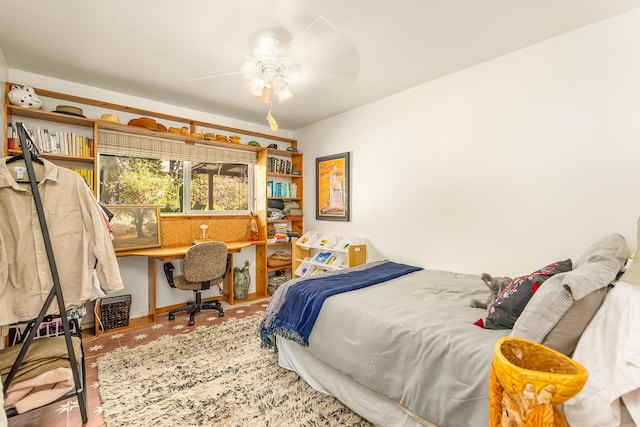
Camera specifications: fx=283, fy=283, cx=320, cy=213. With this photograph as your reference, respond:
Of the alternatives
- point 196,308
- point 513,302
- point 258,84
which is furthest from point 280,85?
point 196,308

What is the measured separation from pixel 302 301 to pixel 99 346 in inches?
80.8

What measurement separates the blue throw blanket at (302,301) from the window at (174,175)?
85.1 inches

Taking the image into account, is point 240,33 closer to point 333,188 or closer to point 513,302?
point 333,188

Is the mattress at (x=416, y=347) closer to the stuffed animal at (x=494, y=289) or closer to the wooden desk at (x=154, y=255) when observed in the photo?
the stuffed animal at (x=494, y=289)

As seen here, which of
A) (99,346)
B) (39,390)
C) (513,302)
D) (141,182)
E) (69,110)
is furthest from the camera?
(141,182)

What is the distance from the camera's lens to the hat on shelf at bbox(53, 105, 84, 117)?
8.68ft

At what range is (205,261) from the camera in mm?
3059

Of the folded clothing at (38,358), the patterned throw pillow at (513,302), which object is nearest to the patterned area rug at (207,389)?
the folded clothing at (38,358)

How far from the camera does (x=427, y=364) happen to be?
1.35m

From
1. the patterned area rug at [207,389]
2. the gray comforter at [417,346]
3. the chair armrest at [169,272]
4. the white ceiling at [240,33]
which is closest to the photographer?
the gray comforter at [417,346]

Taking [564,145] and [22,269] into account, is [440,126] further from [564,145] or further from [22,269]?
[22,269]

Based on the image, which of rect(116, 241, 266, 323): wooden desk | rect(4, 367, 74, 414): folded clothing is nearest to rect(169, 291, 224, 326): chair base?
rect(116, 241, 266, 323): wooden desk

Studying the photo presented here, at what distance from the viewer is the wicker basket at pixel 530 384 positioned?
2.33 ft

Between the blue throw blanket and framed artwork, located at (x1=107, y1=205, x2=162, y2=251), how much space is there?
1.88 m
